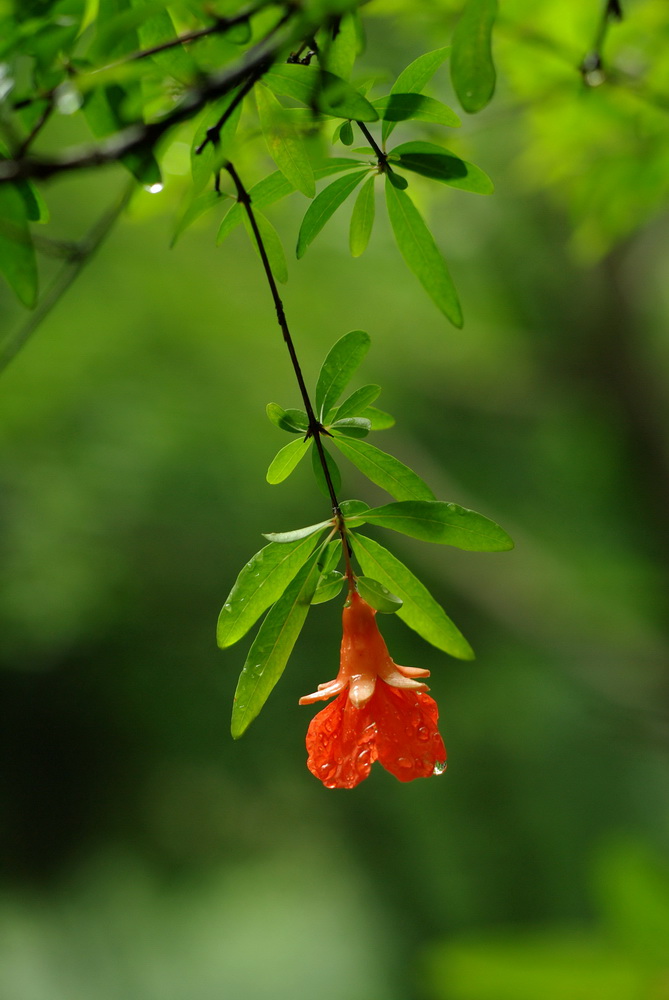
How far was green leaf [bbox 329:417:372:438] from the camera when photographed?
50 cm

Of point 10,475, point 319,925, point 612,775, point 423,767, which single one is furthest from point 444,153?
point 612,775

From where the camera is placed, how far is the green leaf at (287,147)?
0.46 m

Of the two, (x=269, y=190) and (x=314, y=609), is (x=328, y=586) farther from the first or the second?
(x=314, y=609)

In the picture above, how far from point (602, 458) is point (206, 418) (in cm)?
234

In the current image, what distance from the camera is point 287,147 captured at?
47cm

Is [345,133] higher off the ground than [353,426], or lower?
higher

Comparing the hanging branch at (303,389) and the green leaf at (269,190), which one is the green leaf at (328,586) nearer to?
the hanging branch at (303,389)

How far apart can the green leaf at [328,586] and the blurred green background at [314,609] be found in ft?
6.70

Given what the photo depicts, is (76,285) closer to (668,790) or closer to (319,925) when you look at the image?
(319,925)

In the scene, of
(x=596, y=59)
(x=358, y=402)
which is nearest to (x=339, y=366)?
(x=358, y=402)

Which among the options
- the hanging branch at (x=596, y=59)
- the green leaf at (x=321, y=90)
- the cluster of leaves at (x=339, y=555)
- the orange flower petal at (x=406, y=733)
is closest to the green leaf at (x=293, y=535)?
the cluster of leaves at (x=339, y=555)

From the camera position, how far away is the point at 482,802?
16.2ft

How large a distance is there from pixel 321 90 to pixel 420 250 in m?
0.11

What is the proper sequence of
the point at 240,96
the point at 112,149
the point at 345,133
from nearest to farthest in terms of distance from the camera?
1. the point at 112,149
2. the point at 240,96
3. the point at 345,133
